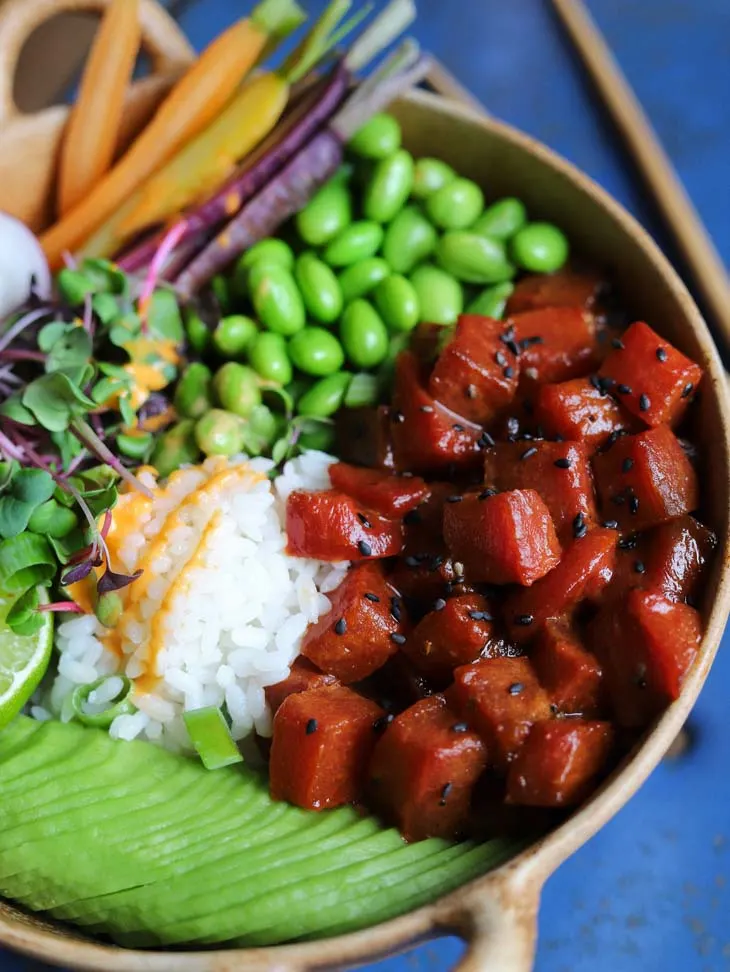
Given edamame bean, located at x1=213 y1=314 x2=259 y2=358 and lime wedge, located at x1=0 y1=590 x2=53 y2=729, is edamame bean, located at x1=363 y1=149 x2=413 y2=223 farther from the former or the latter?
lime wedge, located at x1=0 y1=590 x2=53 y2=729

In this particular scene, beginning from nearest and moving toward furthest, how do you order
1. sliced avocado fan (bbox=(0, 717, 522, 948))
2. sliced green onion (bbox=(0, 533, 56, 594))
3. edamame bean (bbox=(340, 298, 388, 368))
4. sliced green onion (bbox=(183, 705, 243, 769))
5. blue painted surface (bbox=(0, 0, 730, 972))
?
sliced avocado fan (bbox=(0, 717, 522, 948)), sliced green onion (bbox=(183, 705, 243, 769)), sliced green onion (bbox=(0, 533, 56, 594)), blue painted surface (bbox=(0, 0, 730, 972)), edamame bean (bbox=(340, 298, 388, 368))

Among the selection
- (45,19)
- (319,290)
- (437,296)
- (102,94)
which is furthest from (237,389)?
(45,19)

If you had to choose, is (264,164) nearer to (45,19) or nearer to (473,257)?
(473,257)

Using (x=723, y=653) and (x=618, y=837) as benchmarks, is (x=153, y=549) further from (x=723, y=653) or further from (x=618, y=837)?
(x=723, y=653)

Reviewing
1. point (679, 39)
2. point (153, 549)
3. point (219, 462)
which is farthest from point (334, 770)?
point (679, 39)

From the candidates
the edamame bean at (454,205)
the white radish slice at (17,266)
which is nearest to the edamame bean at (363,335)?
the edamame bean at (454,205)

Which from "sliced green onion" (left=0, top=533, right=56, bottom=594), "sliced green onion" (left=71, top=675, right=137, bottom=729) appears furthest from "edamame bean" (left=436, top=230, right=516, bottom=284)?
"sliced green onion" (left=71, top=675, right=137, bottom=729)
